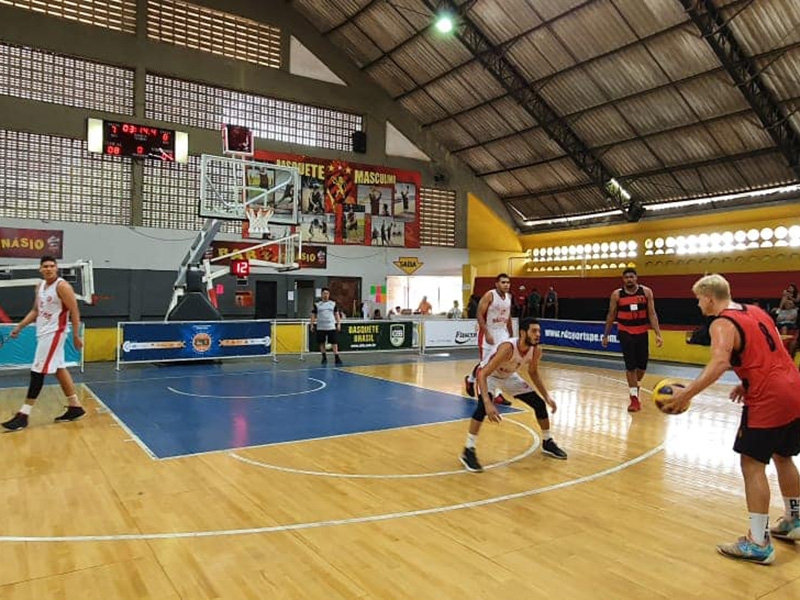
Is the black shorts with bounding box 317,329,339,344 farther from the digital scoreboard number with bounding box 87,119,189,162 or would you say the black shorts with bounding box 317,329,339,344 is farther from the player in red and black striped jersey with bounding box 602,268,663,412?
the digital scoreboard number with bounding box 87,119,189,162

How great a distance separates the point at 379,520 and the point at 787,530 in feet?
9.35

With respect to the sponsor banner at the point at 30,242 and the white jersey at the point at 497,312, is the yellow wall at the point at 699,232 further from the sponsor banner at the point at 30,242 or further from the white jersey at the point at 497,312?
the sponsor banner at the point at 30,242

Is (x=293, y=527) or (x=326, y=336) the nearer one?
(x=293, y=527)

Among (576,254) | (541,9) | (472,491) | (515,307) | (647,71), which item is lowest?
(472,491)

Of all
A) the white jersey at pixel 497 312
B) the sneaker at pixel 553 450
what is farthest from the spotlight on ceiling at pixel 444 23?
the sneaker at pixel 553 450

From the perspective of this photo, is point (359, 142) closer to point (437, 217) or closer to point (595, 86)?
point (437, 217)

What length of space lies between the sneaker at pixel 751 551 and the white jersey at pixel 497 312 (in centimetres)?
467

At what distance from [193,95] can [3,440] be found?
17646 millimetres

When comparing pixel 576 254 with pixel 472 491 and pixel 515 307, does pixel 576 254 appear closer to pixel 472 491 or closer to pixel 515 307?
pixel 515 307

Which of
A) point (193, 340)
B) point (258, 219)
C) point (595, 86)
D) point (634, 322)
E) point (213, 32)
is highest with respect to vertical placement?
point (213, 32)

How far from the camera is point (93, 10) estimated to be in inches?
788

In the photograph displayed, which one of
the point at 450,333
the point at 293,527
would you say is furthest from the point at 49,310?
the point at 450,333

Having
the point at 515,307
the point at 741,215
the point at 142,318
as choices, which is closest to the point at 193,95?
the point at 142,318

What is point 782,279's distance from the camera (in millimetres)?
17516
